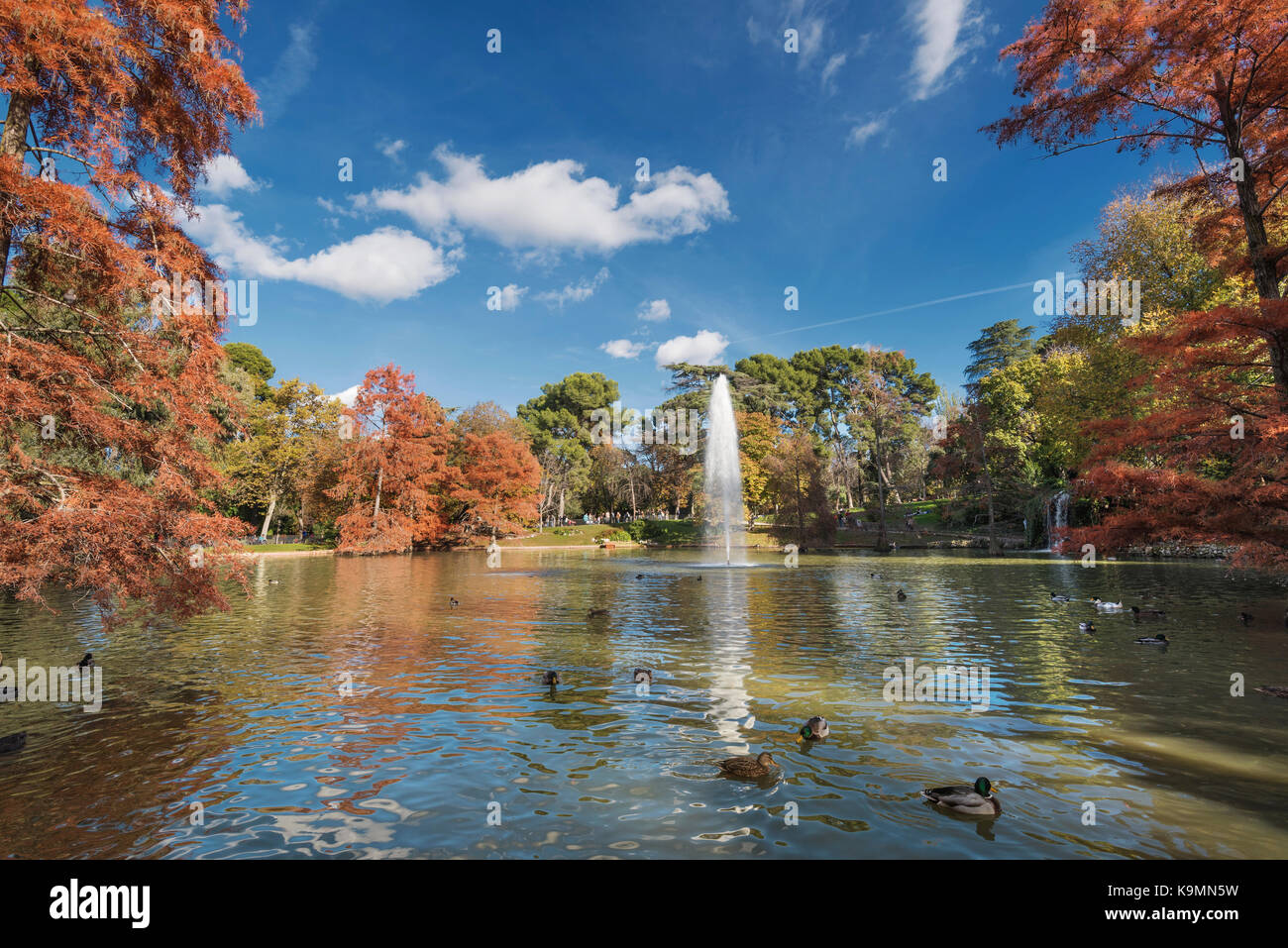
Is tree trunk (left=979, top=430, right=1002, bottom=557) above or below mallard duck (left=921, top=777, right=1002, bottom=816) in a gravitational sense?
above

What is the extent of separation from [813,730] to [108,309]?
40.9 feet

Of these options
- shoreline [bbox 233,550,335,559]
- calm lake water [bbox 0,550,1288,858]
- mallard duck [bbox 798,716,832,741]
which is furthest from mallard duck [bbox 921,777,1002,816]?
shoreline [bbox 233,550,335,559]

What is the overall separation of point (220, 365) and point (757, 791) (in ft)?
35.9

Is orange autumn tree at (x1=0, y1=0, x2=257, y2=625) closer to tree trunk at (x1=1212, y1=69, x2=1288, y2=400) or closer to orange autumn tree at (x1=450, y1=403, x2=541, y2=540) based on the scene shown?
tree trunk at (x1=1212, y1=69, x2=1288, y2=400)

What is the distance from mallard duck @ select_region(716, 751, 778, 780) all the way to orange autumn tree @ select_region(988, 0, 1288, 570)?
8092 millimetres

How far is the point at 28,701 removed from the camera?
9.52 metres

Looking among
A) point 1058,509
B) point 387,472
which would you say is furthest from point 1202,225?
point 387,472

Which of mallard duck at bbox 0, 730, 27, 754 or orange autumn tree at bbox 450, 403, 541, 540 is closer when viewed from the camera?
mallard duck at bbox 0, 730, 27, 754

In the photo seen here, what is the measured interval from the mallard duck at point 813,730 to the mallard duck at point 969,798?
1776 mm

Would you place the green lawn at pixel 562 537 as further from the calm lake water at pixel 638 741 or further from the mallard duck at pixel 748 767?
the mallard duck at pixel 748 767

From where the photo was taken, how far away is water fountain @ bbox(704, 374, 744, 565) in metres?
45.7

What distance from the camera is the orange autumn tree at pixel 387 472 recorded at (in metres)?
48.4

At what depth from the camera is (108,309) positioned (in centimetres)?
977

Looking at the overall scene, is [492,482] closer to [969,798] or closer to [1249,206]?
[1249,206]
